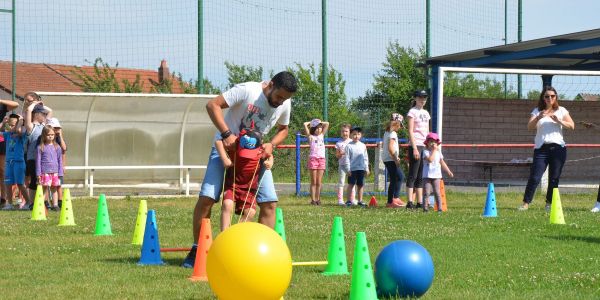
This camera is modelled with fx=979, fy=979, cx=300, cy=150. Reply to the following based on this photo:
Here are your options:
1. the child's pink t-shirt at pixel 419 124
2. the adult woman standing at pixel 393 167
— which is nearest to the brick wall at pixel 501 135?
the adult woman standing at pixel 393 167

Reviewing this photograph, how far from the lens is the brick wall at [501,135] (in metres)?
30.2

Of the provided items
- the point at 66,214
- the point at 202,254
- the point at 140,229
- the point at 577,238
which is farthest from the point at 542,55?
the point at 202,254

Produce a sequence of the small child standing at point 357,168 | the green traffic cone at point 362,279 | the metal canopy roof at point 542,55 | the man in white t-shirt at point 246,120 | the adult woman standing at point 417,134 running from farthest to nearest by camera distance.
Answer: the metal canopy roof at point 542,55, the small child standing at point 357,168, the adult woman standing at point 417,134, the man in white t-shirt at point 246,120, the green traffic cone at point 362,279

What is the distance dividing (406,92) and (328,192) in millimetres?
15028

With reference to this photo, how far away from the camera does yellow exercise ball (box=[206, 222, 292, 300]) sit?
6.34 meters

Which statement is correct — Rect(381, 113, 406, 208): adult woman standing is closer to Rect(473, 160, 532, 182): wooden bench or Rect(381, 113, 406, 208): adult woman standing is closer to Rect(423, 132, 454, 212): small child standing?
Rect(423, 132, 454, 212): small child standing

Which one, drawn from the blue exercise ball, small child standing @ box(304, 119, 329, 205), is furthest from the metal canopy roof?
the blue exercise ball

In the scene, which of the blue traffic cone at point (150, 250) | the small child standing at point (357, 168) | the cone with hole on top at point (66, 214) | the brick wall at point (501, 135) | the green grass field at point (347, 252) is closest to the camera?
the green grass field at point (347, 252)

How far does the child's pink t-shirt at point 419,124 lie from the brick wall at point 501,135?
1362 centimetres

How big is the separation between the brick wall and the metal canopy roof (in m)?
1.58

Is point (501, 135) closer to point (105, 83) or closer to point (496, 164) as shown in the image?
point (496, 164)

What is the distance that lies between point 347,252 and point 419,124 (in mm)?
7036

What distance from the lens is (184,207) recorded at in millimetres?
17578

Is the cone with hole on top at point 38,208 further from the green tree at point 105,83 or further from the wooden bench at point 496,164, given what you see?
the green tree at point 105,83
